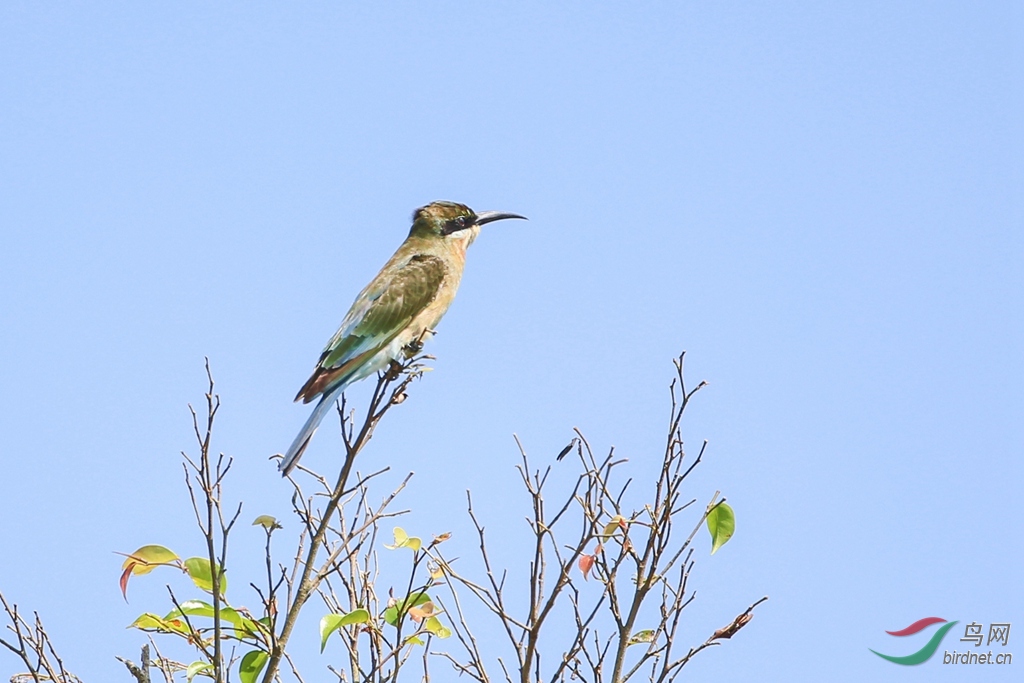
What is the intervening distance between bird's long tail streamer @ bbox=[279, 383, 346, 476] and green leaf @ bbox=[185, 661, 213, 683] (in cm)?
78

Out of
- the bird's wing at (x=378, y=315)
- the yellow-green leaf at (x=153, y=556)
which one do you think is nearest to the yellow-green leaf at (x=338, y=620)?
the yellow-green leaf at (x=153, y=556)

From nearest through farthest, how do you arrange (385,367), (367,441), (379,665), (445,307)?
(379,665)
(367,441)
(385,367)
(445,307)

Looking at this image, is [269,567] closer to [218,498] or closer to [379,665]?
[218,498]

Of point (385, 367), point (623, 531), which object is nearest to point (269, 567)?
point (623, 531)

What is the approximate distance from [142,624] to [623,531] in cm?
113

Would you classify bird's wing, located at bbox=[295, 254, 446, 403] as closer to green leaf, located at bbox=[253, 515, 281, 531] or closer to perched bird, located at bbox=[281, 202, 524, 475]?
perched bird, located at bbox=[281, 202, 524, 475]

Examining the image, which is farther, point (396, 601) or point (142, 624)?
point (396, 601)

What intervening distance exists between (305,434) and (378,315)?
0.89m

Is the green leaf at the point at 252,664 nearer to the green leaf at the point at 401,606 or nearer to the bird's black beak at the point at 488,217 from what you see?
the green leaf at the point at 401,606

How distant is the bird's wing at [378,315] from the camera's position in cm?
379

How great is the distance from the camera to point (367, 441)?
2.74 m

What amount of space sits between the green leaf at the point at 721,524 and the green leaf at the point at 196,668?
1182 millimetres

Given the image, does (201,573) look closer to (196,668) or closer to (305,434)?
(196,668)

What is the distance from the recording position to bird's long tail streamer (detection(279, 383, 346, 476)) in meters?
3.13
